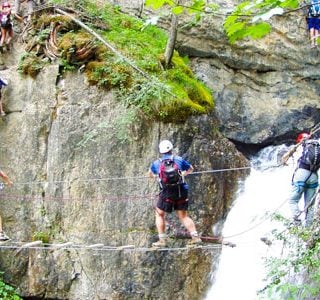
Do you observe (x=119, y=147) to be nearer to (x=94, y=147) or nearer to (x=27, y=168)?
(x=94, y=147)

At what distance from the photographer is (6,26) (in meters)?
11.0

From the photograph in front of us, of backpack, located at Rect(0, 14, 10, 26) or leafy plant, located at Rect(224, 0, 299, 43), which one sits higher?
backpack, located at Rect(0, 14, 10, 26)

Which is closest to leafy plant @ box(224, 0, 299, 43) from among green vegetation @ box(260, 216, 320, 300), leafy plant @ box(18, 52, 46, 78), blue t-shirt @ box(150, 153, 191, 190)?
green vegetation @ box(260, 216, 320, 300)

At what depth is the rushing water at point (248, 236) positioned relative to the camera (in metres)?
8.02

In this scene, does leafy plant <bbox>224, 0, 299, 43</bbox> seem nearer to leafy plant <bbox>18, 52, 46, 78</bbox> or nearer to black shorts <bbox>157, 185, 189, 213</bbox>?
black shorts <bbox>157, 185, 189, 213</bbox>

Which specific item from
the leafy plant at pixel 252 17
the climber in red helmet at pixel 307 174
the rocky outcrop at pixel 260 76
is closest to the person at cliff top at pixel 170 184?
the climber in red helmet at pixel 307 174

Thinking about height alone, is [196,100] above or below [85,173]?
above

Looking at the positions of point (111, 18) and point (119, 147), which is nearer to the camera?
point (119, 147)

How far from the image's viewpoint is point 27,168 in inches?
362

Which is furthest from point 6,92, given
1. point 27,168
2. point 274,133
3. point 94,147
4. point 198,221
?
point 274,133

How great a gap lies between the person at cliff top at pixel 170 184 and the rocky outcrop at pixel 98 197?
4.72 feet

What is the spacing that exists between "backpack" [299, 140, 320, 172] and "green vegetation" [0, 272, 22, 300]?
529 centimetres

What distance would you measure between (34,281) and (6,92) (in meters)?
3.67

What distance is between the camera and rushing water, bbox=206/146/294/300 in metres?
8.02
